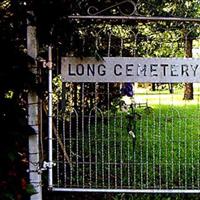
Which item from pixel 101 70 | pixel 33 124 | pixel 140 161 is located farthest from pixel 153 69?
pixel 140 161

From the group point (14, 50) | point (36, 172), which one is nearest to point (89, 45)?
point (14, 50)

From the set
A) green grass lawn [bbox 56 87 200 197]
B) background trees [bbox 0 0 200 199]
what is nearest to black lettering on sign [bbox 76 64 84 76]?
background trees [bbox 0 0 200 199]

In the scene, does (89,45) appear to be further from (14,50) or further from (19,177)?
(19,177)

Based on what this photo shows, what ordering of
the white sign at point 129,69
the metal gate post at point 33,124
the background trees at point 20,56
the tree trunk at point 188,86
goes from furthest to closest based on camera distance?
1. the tree trunk at point 188,86
2. the white sign at point 129,69
3. the metal gate post at point 33,124
4. the background trees at point 20,56

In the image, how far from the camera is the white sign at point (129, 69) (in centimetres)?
462

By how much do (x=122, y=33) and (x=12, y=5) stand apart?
6.95 ft

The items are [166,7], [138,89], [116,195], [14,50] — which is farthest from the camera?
[166,7]

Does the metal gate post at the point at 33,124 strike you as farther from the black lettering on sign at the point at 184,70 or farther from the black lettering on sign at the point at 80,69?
the black lettering on sign at the point at 184,70

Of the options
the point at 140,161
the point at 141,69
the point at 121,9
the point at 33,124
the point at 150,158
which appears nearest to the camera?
the point at 33,124

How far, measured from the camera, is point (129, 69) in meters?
4.63

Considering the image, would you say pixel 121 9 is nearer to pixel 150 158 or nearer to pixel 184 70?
pixel 184 70

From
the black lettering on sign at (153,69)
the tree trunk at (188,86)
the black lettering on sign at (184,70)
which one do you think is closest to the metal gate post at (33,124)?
the black lettering on sign at (153,69)

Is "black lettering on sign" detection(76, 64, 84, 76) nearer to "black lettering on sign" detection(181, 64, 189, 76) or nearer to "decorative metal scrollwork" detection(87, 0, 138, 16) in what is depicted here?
"decorative metal scrollwork" detection(87, 0, 138, 16)

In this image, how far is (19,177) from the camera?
4.39 metres
